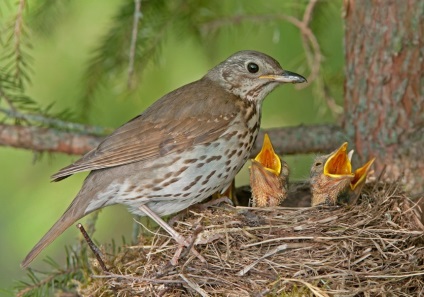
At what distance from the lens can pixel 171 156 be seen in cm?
511

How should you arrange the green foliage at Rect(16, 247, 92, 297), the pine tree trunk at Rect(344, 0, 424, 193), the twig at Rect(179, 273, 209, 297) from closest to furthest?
the twig at Rect(179, 273, 209, 297)
the green foliage at Rect(16, 247, 92, 297)
the pine tree trunk at Rect(344, 0, 424, 193)

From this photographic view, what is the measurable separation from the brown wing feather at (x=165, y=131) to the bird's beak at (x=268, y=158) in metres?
0.24

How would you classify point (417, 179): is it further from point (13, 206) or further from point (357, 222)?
point (13, 206)

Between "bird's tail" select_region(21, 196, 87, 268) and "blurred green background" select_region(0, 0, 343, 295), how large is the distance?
72 centimetres

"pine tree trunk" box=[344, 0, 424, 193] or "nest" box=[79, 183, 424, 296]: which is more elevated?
"pine tree trunk" box=[344, 0, 424, 193]

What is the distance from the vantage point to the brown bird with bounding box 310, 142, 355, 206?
5043 mm

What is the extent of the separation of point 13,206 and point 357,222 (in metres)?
2.25

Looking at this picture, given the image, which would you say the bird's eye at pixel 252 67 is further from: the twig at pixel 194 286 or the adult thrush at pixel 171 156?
the twig at pixel 194 286

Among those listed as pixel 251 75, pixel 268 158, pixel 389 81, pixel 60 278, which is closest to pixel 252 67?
pixel 251 75

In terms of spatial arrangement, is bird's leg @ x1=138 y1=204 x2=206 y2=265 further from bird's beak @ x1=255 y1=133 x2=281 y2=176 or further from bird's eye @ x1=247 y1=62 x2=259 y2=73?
bird's eye @ x1=247 y1=62 x2=259 y2=73

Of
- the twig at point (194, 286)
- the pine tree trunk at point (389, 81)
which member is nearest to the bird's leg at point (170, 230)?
the twig at point (194, 286)

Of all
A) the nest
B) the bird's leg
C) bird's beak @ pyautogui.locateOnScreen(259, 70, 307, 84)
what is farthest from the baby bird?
the bird's leg

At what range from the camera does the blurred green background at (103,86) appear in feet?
19.0

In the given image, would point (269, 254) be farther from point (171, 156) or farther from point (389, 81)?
point (389, 81)
